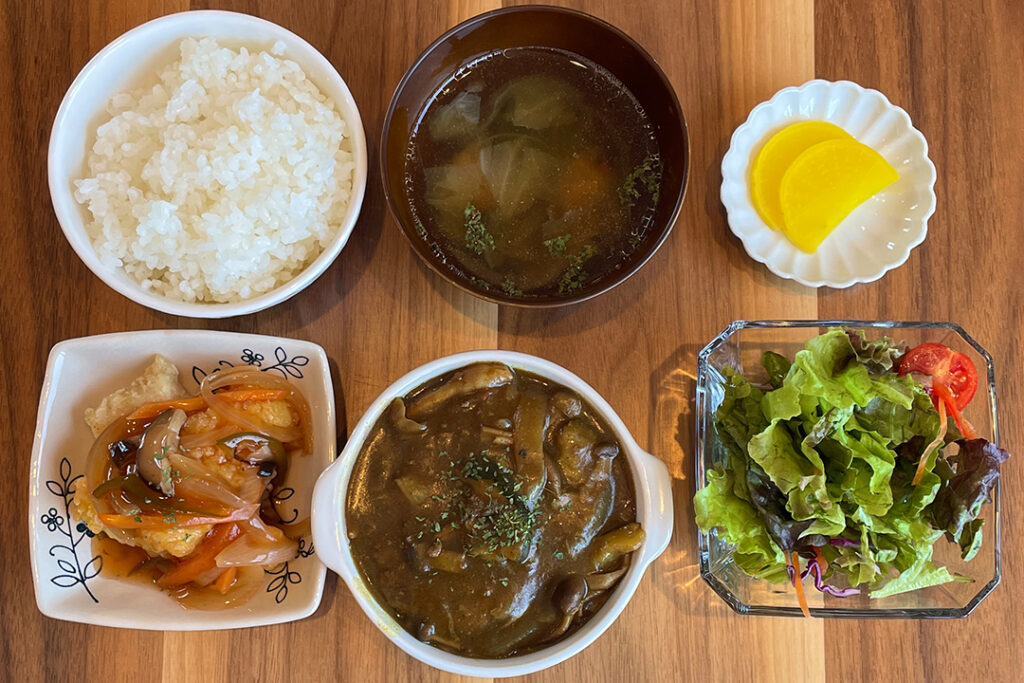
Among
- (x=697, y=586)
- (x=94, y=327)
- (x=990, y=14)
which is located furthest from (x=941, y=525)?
(x=94, y=327)

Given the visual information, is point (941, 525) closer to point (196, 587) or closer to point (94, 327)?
point (196, 587)

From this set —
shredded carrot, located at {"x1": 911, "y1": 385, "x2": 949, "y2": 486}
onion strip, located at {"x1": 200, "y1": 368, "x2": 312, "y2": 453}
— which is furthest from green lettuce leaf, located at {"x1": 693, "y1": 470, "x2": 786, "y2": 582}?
onion strip, located at {"x1": 200, "y1": 368, "x2": 312, "y2": 453}

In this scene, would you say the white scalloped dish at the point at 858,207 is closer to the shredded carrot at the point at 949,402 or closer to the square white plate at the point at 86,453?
the shredded carrot at the point at 949,402

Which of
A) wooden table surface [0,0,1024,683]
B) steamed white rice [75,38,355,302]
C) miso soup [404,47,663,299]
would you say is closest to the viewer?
steamed white rice [75,38,355,302]

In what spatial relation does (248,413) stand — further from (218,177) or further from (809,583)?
(809,583)

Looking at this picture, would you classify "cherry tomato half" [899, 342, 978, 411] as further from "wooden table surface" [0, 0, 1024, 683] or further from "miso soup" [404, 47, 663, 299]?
"miso soup" [404, 47, 663, 299]

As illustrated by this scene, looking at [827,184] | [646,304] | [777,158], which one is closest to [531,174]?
[646,304]
